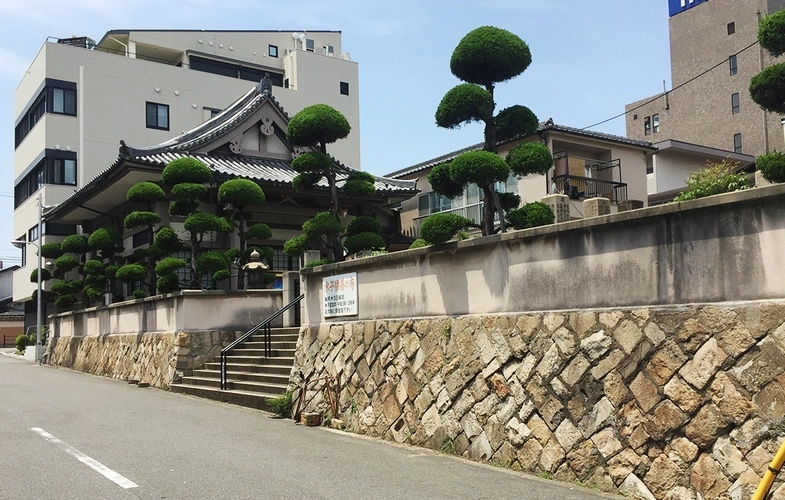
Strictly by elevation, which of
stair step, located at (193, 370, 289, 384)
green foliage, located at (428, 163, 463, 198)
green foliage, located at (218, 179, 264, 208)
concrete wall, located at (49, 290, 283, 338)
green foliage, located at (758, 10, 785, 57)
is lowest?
stair step, located at (193, 370, 289, 384)

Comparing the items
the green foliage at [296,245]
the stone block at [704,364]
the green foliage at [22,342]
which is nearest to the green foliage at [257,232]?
the green foliage at [296,245]

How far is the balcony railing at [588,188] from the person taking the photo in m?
24.7

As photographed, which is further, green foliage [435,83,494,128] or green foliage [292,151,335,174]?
green foliage [292,151,335,174]

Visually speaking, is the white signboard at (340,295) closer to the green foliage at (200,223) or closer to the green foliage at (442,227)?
the green foliage at (442,227)

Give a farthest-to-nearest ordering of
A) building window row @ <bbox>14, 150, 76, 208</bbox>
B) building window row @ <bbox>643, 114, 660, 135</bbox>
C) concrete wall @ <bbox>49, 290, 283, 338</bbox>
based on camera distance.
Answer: building window row @ <bbox>643, 114, 660, 135</bbox> → building window row @ <bbox>14, 150, 76, 208</bbox> → concrete wall @ <bbox>49, 290, 283, 338</bbox>

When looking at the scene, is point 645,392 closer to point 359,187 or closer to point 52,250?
point 359,187

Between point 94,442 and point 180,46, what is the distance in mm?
39676

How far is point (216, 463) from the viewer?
30.0ft

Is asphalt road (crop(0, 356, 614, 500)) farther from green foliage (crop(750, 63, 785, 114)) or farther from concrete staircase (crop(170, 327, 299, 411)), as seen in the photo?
green foliage (crop(750, 63, 785, 114))

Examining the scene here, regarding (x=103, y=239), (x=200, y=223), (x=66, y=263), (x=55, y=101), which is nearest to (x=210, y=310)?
(x=200, y=223)

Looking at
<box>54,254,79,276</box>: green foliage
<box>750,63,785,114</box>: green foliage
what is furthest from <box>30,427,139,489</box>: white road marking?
<box>54,254,79,276</box>: green foliage

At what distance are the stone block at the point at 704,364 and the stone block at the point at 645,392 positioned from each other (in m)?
0.38

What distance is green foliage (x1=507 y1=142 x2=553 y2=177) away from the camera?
10.6 meters

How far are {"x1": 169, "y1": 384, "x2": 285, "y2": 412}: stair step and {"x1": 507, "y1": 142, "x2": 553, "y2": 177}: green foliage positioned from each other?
7.05 meters
